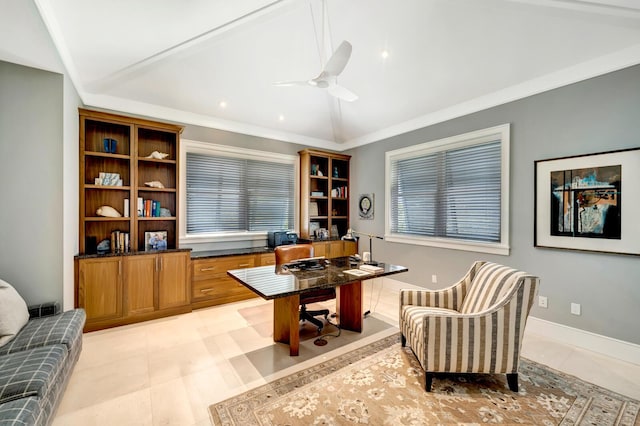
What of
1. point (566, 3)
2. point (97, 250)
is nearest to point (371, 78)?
point (566, 3)

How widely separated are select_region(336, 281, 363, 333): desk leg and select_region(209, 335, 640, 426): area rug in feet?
2.31

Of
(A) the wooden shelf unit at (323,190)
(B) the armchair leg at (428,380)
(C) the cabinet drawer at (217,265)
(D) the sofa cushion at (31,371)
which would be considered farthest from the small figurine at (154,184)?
(B) the armchair leg at (428,380)

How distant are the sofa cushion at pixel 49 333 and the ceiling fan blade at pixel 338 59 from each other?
2.89m

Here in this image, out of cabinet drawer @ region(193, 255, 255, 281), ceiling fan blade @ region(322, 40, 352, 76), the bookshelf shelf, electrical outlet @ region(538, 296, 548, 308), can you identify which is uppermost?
ceiling fan blade @ region(322, 40, 352, 76)

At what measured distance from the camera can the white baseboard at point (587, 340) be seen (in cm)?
246

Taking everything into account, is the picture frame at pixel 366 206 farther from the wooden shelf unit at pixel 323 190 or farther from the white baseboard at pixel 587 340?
the white baseboard at pixel 587 340

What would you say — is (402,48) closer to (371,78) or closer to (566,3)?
(371,78)

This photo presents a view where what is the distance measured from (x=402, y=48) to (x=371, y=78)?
0.64m

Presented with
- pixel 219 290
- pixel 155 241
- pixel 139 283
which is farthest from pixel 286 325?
pixel 155 241

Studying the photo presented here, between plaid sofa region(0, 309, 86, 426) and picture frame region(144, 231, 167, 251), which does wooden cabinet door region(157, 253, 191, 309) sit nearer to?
picture frame region(144, 231, 167, 251)

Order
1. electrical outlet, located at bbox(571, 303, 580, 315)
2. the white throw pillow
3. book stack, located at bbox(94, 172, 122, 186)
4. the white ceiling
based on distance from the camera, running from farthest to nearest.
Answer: book stack, located at bbox(94, 172, 122, 186), electrical outlet, located at bbox(571, 303, 580, 315), the white ceiling, the white throw pillow

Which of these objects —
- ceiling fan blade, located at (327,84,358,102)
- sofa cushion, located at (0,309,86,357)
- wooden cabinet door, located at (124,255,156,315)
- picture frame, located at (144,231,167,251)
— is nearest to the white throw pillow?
sofa cushion, located at (0,309,86,357)

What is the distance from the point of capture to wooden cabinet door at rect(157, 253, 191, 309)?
3393 millimetres

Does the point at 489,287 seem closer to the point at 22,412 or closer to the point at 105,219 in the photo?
the point at 22,412
